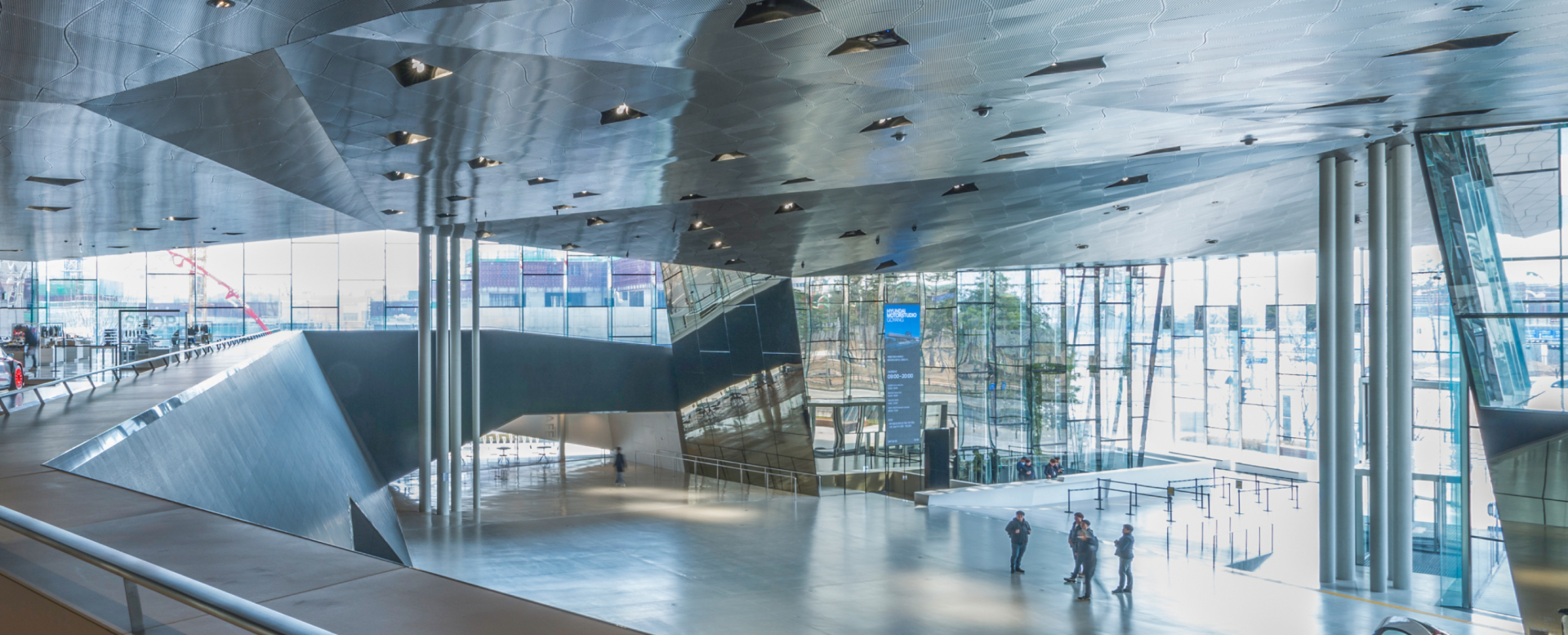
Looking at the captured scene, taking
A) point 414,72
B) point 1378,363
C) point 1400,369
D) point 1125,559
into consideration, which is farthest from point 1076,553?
point 414,72

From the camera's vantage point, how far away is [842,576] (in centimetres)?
1356

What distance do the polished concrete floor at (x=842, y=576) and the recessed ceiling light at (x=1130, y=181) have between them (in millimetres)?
6172

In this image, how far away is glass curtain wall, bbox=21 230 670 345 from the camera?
33.2 meters

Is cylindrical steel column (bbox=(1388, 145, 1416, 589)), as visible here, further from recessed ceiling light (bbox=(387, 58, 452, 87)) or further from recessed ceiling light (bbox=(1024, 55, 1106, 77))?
recessed ceiling light (bbox=(387, 58, 452, 87))

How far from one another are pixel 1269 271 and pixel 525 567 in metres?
27.9

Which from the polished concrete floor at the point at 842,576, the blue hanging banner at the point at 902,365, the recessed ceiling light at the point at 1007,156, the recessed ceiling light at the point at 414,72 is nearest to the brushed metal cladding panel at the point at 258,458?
the polished concrete floor at the point at 842,576

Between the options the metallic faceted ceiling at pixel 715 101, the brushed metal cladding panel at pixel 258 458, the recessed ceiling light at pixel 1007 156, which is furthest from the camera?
the recessed ceiling light at pixel 1007 156

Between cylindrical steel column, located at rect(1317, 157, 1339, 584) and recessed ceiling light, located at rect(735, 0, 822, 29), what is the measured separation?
9.38m

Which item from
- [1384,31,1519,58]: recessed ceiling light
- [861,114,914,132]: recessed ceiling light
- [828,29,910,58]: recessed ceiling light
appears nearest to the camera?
[828,29,910,58]: recessed ceiling light

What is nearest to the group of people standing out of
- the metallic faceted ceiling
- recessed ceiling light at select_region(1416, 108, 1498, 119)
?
the metallic faceted ceiling

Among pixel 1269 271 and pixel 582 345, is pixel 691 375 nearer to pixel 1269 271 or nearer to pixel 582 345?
pixel 582 345

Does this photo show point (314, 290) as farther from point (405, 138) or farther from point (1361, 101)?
point (1361, 101)

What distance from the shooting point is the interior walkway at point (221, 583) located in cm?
300

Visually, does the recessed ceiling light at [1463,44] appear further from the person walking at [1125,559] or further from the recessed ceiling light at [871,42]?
the person walking at [1125,559]
